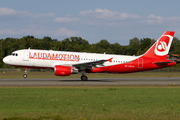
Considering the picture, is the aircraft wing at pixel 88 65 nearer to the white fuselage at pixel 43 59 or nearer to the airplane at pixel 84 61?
the airplane at pixel 84 61

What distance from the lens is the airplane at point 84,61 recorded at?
31484mm

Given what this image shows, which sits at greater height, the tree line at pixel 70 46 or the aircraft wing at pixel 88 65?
the tree line at pixel 70 46

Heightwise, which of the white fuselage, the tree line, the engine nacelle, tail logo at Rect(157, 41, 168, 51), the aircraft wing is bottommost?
the engine nacelle

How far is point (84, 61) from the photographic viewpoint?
3297cm

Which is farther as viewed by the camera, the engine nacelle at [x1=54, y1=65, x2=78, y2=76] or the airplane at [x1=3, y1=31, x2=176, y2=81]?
the airplane at [x1=3, y1=31, x2=176, y2=81]

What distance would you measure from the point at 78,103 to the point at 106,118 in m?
3.94

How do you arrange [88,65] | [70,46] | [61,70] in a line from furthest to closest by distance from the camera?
[70,46] → [88,65] → [61,70]

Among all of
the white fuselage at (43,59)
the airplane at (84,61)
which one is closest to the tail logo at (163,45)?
the airplane at (84,61)

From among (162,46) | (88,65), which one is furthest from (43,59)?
(162,46)

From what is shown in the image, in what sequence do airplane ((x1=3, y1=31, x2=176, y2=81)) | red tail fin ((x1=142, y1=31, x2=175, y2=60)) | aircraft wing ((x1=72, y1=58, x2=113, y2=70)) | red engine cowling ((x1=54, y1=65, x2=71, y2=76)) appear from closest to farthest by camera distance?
red engine cowling ((x1=54, y1=65, x2=71, y2=76)), aircraft wing ((x1=72, y1=58, x2=113, y2=70)), airplane ((x1=3, y1=31, x2=176, y2=81)), red tail fin ((x1=142, y1=31, x2=175, y2=60))

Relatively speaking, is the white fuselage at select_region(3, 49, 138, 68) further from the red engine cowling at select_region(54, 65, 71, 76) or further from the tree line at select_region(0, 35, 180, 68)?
the tree line at select_region(0, 35, 180, 68)

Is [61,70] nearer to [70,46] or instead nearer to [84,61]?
[84,61]

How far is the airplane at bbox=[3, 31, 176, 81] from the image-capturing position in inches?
1240

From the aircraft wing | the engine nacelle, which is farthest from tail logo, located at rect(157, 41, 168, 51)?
→ the engine nacelle
